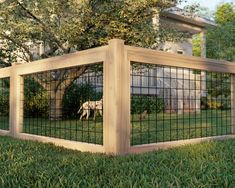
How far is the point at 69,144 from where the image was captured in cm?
440

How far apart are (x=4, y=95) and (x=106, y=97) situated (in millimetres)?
5323

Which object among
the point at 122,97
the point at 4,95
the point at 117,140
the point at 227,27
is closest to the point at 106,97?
the point at 122,97

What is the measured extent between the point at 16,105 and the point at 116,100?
259 centimetres

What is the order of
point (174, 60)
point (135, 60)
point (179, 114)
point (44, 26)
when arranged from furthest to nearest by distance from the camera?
point (44, 26)
point (179, 114)
point (174, 60)
point (135, 60)

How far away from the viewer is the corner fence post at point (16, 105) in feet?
18.5

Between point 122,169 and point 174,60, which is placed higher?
point 174,60

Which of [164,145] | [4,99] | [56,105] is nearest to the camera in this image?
[164,145]

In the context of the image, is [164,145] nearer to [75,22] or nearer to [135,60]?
[135,60]

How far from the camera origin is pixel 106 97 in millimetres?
3732

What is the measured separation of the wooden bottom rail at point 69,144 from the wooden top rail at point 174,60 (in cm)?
104

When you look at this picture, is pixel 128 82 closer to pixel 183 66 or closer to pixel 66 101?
pixel 183 66

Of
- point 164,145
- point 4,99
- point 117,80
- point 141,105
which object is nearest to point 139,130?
point 164,145

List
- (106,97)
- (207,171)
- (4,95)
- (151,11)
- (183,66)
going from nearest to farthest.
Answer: (207,171) < (106,97) < (183,66) < (4,95) < (151,11)

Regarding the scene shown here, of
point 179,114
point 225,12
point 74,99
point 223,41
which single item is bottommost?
point 179,114
